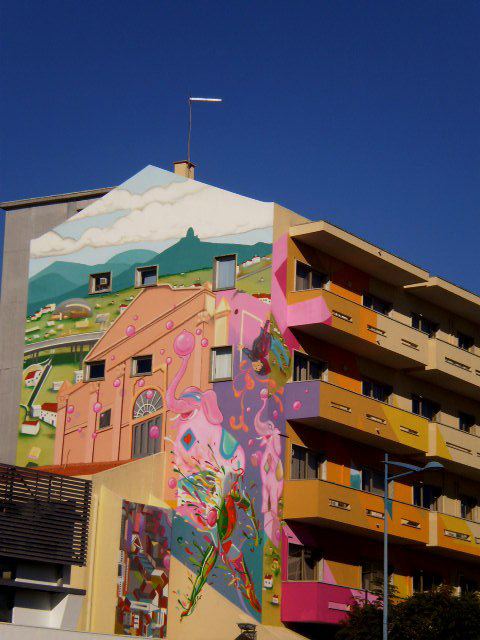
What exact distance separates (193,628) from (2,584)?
9.61 m

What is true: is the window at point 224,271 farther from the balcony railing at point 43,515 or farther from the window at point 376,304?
the balcony railing at point 43,515

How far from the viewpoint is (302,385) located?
56312 mm

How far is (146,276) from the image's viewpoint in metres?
60.0

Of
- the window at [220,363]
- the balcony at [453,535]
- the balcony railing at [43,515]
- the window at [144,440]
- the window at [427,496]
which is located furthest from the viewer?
the window at [427,496]

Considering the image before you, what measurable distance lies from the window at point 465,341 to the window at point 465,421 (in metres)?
3.21

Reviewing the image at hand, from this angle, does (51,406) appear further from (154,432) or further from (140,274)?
(140,274)

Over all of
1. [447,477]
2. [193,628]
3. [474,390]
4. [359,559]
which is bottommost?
[193,628]

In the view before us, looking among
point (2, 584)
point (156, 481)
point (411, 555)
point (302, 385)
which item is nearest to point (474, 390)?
point (411, 555)

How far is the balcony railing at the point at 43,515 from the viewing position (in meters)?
47.2

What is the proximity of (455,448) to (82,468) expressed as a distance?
17147 mm

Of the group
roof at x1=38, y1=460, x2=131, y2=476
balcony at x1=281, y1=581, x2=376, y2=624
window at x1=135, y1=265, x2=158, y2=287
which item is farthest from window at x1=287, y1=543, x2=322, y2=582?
window at x1=135, y1=265, x2=158, y2=287

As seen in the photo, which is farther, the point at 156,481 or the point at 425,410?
the point at 425,410

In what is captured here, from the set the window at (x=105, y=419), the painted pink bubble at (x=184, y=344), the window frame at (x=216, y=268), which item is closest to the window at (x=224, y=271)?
the window frame at (x=216, y=268)

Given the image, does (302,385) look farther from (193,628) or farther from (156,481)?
(193,628)
